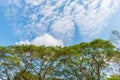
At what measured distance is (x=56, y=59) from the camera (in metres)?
39.3

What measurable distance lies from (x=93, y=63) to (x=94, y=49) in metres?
1.91

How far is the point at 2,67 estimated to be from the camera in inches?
1475

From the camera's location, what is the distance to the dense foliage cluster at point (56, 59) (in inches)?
1481

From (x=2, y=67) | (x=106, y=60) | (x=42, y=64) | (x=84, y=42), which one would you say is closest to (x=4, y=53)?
(x=2, y=67)

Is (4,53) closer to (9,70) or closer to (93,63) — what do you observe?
(9,70)

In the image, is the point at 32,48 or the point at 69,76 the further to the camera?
the point at 69,76

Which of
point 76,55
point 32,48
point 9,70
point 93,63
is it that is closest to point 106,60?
point 93,63

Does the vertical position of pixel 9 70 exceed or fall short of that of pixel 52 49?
it falls short

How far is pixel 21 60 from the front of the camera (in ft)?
125

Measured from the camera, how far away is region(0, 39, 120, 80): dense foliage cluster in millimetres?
37625

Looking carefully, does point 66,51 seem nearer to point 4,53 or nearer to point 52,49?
point 52,49

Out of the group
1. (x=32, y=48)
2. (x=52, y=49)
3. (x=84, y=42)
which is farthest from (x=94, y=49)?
(x=32, y=48)

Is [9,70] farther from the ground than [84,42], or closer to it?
closer to it

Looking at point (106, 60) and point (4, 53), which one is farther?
point (106, 60)
